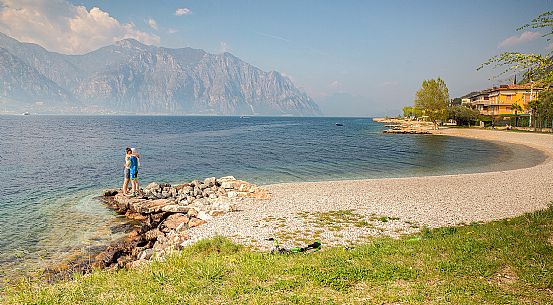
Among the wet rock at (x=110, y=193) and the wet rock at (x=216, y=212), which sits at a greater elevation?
the wet rock at (x=216, y=212)

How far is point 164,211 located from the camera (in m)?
19.8

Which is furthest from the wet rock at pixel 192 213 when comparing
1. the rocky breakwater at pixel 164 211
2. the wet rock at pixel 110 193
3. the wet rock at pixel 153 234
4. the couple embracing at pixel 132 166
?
the wet rock at pixel 110 193

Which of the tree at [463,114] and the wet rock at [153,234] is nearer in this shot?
the wet rock at [153,234]

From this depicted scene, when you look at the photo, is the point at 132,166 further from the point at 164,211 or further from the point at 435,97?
the point at 435,97

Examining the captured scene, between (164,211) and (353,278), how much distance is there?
14289 millimetres

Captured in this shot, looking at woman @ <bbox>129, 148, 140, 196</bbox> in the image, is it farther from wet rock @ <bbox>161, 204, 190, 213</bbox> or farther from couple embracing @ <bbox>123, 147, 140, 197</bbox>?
wet rock @ <bbox>161, 204, 190, 213</bbox>

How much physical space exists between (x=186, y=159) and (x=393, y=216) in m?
34.3

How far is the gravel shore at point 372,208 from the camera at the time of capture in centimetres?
1379

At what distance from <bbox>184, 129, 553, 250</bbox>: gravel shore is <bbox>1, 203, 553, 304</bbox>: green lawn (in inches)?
119

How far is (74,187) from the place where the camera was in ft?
92.1

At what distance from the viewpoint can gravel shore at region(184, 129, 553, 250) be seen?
1379 cm

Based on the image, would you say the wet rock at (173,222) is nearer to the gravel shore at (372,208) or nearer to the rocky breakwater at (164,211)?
the rocky breakwater at (164,211)

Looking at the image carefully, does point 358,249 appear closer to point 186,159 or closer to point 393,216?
point 393,216

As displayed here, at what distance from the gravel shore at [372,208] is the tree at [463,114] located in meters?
90.6
